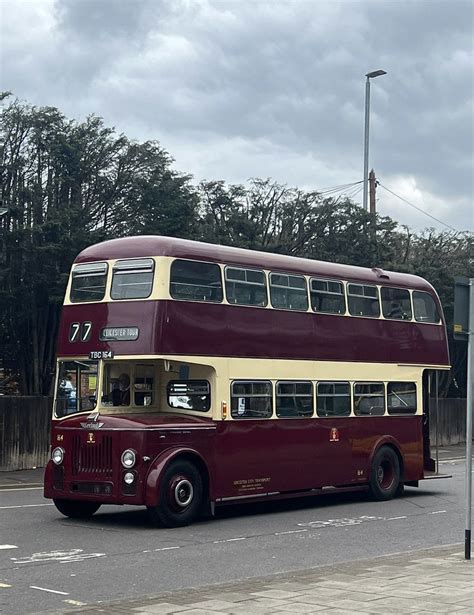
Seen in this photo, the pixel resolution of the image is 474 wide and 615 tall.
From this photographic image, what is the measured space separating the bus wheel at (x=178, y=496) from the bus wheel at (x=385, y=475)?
17.3 ft

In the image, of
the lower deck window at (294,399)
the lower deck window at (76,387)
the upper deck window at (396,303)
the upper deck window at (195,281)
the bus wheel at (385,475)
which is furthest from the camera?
the upper deck window at (396,303)

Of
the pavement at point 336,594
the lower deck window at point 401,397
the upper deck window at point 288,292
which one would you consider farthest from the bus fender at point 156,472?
the lower deck window at point 401,397

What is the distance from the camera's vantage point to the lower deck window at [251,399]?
18125 millimetres

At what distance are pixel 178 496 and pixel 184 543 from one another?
184 cm

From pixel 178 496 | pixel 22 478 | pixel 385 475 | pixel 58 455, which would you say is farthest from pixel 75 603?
pixel 22 478

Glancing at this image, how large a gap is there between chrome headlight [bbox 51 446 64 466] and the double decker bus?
0.02m

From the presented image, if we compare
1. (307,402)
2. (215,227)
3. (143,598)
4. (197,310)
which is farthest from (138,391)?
(215,227)

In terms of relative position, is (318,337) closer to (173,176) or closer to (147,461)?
(147,461)

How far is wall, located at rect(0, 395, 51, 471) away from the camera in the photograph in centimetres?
2633

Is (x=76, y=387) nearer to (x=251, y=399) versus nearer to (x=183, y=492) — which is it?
(x=183, y=492)

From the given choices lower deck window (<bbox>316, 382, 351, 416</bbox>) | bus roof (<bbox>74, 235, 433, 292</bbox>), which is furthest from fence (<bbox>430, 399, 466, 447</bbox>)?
bus roof (<bbox>74, 235, 433, 292</bbox>)

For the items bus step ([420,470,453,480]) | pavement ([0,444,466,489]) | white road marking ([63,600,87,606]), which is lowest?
white road marking ([63,600,87,606])

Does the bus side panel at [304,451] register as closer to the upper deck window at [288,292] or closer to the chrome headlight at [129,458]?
the chrome headlight at [129,458]

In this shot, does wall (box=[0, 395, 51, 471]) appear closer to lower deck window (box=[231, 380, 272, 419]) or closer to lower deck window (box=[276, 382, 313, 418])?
lower deck window (box=[276, 382, 313, 418])
